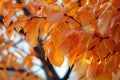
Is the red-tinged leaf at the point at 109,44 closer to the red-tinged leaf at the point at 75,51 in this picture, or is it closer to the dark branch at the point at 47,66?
the red-tinged leaf at the point at 75,51

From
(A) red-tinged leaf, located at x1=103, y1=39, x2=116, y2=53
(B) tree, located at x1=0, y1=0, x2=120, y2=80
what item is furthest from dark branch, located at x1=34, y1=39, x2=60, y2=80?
(A) red-tinged leaf, located at x1=103, y1=39, x2=116, y2=53

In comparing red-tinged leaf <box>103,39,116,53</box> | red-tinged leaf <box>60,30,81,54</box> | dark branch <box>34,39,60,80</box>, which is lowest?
dark branch <box>34,39,60,80</box>

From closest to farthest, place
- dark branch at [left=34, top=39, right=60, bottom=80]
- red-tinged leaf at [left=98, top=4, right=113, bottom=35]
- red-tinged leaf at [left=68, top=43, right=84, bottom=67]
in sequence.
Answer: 1. red-tinged leaf at [left=98, top=4, right=113, bottom=35]
2. red-tinged leaf at [left=68, top=43, right=84, bottom=67]
3. dark branch at [left=34, top=39, right=60, bottom=80]

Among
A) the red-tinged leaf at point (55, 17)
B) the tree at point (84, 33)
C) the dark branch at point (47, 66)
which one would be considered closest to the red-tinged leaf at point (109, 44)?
the tree at point (84, 33)

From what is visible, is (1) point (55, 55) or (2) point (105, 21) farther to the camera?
(1) point (55, 55)

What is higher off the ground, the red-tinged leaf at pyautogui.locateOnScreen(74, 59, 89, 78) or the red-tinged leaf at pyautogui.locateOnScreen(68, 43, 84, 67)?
the red-tinged leaf at pyautogui.locateOnScreen(68, 43, 84, 67)

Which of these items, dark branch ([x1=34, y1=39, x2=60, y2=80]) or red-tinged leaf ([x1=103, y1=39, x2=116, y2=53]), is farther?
dark branch ([x1=34, y1=39, x2=60, y2=80])

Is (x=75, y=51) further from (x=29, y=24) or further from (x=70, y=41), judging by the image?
(x=29, y=24)

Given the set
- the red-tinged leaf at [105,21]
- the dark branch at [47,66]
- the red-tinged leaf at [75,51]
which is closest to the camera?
the red-tinged leaf at [105,21]

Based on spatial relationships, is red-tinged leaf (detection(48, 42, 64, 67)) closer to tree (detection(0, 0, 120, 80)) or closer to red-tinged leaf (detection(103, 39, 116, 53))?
tree (detection(0, 0, 120, 80))

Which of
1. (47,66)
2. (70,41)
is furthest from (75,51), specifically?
(47,66)

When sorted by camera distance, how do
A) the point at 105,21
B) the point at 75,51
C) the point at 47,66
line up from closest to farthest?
the point at 105,21 → the point at 75,51 → the point at 47,66
